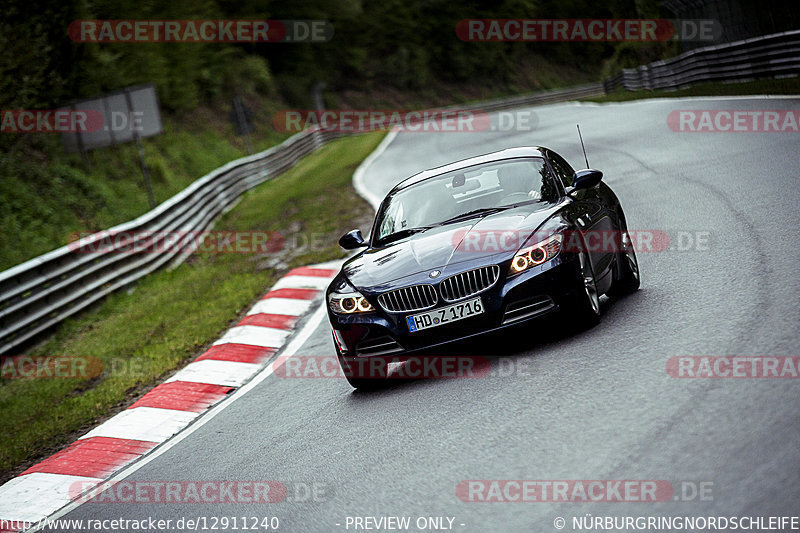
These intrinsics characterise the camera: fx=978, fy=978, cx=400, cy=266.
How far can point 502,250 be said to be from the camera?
21.8 ft

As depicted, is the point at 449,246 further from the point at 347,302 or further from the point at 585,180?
the point at 585,180

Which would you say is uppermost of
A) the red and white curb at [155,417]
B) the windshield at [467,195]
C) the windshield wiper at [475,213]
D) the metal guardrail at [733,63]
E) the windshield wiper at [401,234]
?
the metal guardrail at [733,63]

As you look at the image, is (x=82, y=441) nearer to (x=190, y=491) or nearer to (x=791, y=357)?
(x=190, y=491)

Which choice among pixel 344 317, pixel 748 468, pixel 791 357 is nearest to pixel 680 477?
pixel 748 468

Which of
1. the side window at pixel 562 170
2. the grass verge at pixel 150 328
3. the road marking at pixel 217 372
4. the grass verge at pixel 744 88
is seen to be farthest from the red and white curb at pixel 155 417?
the grass verge at pixel 744 88

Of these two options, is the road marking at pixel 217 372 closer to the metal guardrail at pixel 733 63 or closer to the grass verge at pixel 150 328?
the grass verge at pixel 150 328

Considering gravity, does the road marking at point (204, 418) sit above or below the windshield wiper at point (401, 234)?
below

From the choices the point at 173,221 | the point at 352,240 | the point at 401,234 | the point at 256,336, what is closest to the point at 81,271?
the point at 256,336

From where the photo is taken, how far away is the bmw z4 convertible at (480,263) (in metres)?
6.56

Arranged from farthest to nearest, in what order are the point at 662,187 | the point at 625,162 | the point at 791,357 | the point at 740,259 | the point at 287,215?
the point at 287,215 < the point at 625,162 < the point at 662,187 < the point at 740,259 < the point at 791,357

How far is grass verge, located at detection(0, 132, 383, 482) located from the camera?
8969mm

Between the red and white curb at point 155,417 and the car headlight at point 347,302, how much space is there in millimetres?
1762

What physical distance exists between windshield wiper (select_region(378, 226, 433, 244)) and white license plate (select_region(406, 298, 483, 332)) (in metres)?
1.15

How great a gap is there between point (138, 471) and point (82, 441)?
5.03ft
